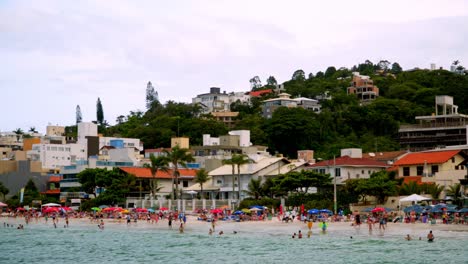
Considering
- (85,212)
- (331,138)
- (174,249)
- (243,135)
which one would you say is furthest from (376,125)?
(174,249)

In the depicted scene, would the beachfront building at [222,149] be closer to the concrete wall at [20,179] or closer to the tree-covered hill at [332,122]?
the tree-covered hill at [332,122]

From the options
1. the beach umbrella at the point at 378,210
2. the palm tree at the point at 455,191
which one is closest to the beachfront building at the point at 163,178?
the palm tree at the point at 455,191

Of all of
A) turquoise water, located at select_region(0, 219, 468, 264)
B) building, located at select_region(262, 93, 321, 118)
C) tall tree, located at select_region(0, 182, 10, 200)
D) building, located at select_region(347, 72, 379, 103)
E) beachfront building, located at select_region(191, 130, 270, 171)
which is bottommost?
turquoise water, located at select_region(0, 219, 468, 264)

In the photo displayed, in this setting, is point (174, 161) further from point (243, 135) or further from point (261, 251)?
point (261, 251)

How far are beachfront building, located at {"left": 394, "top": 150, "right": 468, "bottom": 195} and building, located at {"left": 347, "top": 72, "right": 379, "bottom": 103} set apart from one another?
90556mm

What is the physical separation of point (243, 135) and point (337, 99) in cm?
4476

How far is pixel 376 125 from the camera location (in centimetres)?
14212

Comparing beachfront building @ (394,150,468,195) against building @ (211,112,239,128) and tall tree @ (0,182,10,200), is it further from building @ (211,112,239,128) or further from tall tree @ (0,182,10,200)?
building @ (211,112,239,128)

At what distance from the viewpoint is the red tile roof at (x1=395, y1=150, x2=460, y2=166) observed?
275 feet

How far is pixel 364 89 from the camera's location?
598 ft

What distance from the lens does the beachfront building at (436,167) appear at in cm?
8038

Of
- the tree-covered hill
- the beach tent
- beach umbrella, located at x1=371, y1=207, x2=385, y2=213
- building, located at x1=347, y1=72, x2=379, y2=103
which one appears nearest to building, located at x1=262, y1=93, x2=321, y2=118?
the tree-covered hill

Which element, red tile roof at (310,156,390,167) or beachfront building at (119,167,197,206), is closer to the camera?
red tile roof at (310,156,390,167)

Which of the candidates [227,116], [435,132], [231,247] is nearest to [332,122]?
[435,132]
